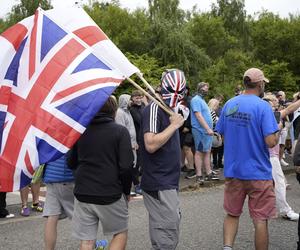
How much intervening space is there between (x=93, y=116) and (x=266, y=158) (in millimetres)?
1894

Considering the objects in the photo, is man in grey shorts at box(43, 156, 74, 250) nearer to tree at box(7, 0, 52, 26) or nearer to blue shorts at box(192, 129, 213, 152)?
blue shorts at box(192, 129, 213, 152)

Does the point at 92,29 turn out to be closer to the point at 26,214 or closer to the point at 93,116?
the point at 93,116

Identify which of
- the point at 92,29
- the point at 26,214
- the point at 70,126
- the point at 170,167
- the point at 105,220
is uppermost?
the point at 92,29

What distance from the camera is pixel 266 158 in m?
4.78

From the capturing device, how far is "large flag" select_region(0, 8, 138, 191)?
12.3ft

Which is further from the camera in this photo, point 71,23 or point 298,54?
point 298,54

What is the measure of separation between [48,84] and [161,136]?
0.98 metres

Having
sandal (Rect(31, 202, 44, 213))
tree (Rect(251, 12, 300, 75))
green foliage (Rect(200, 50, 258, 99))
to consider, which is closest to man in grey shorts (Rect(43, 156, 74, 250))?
sandal (Rect(31, 202, 44, 213))

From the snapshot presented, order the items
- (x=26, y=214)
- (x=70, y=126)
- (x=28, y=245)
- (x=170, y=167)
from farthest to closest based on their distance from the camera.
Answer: (x=26, y=214) → (x=28, y=245) → (x=170, y=167) → (x=70, y=126)

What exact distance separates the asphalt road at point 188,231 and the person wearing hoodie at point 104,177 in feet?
5.33

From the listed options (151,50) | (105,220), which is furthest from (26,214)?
(151,50)

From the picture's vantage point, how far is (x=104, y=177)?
12.8ft

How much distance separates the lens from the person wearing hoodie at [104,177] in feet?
12.8

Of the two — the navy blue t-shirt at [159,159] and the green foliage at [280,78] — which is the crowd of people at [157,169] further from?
the green foliage at [280,78]
